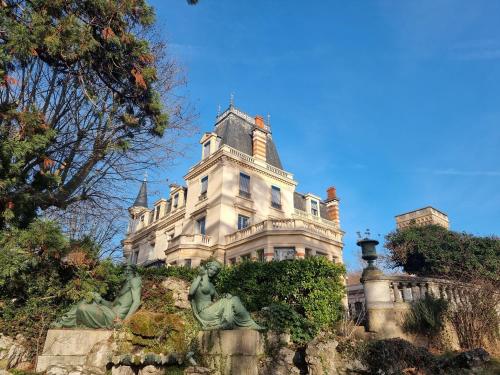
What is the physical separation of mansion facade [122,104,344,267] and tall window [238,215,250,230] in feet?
0.25

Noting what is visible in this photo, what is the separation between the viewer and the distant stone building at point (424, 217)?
27.1 m

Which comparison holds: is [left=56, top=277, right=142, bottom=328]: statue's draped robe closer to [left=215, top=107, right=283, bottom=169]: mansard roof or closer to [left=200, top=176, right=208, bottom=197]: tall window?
[left=200, top=176, right=208, bottom=197]: tall window

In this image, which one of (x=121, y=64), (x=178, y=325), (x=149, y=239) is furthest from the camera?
(x=149, y=239)

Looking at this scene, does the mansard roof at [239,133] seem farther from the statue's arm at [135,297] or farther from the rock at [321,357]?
the rock at [321,357]

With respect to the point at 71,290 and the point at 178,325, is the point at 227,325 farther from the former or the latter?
the point at 71,290

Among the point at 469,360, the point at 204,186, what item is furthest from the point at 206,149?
the point at 469,360

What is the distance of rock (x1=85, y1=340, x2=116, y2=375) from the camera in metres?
6.39

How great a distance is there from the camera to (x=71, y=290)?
9.02 meters

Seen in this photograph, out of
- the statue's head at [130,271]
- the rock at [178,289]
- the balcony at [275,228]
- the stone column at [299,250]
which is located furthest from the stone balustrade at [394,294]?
the balcony at [275,228]

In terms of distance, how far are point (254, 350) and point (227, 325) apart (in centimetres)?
68

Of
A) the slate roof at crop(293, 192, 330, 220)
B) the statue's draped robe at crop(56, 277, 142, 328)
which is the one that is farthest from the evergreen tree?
the slate roof at crop(293, 192, 330, 220)

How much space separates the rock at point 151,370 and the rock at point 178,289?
24.4ft

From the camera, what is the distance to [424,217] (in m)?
27.2

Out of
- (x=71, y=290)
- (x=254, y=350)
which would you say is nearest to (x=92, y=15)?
(x=71, y=290)
